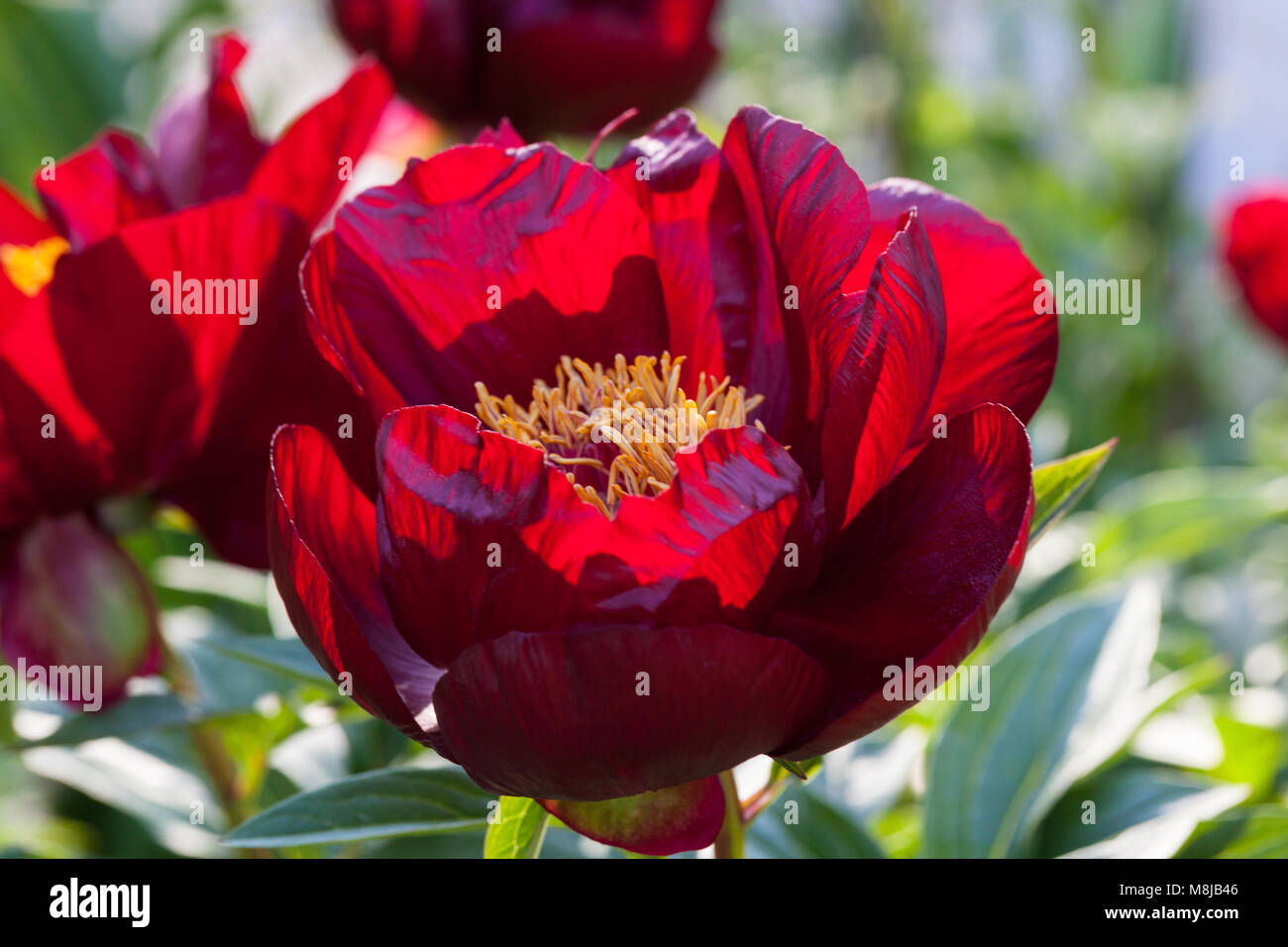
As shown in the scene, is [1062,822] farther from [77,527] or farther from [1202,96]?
[1202,96]

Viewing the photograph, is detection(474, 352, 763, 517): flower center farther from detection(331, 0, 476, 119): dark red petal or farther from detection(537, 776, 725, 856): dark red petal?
detection(331, 0, 476, 119): dark red petal

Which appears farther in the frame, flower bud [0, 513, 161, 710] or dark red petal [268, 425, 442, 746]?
flower bud [0, 513, 161, 710]

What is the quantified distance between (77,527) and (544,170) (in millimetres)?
222

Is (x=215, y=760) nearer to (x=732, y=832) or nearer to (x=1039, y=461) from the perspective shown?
(x=732, y=832)

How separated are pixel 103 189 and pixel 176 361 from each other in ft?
0.43

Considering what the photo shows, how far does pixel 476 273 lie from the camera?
17.8 inches

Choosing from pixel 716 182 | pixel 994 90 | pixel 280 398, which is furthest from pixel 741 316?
pixel 994 90

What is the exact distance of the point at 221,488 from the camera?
0.51 meters

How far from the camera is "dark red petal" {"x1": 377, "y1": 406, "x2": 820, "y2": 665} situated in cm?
34

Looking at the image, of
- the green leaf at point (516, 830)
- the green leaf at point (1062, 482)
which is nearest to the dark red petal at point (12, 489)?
the green leaf at point (516, 830)

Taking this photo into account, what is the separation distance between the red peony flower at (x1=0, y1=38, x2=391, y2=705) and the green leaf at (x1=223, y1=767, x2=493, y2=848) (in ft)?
0.37

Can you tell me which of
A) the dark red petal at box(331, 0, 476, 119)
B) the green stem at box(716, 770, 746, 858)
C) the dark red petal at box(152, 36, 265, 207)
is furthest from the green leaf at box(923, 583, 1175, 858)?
the dark red petal at box(331, 0, 476, 119)

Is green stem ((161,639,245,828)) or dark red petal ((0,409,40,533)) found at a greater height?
dark red petal ((0,409,40,533))

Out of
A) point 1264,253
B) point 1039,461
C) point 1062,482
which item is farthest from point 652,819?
point 1264,253
